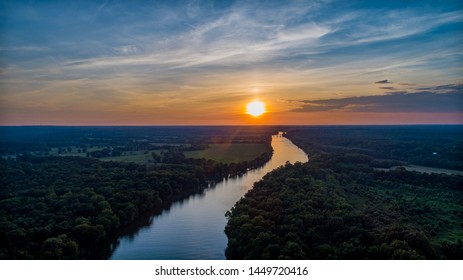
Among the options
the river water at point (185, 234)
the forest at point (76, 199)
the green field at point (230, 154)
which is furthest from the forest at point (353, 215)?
the green field at point (230, 154)

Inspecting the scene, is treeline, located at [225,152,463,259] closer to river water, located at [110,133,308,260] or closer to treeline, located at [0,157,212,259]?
river water, located at [110,133,308,260]

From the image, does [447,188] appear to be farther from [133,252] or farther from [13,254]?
[13,254]

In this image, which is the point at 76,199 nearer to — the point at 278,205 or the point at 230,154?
the point at 278,205

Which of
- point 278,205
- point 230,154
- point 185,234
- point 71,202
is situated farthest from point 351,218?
point 230,154

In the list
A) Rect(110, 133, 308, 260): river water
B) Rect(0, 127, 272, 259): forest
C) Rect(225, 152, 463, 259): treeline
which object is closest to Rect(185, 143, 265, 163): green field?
Rect(0, 127, 272, 259): forest

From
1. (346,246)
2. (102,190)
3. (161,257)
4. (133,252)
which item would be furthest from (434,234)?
(102,190)

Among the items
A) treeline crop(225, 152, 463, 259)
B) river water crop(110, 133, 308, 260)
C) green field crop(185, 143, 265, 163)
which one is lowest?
river water crop(110, 133, 308, 260)

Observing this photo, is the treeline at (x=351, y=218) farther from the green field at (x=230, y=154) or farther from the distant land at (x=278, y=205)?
the green field at (x=230, y=154)
